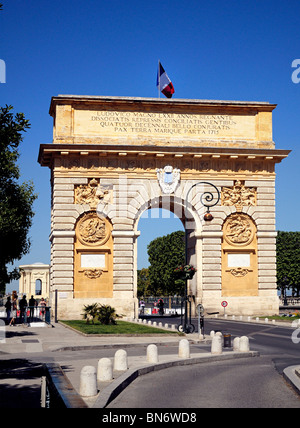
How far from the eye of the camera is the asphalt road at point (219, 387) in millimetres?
14008

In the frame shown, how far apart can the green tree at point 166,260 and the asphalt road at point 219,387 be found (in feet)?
254

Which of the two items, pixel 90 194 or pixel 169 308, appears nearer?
pixel 90 194

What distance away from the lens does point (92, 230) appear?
47.2 m

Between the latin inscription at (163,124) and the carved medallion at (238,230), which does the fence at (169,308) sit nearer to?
the carved medallion at (238,230)

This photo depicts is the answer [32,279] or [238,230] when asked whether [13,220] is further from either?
[32,279]

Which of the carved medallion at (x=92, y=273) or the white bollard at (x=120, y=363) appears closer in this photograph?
the white bollard at (x=120, y=363)

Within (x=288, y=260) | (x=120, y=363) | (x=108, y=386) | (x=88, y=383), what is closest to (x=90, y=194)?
(x=120, y=363)

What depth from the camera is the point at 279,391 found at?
15.8 m

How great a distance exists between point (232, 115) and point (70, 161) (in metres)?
12.4

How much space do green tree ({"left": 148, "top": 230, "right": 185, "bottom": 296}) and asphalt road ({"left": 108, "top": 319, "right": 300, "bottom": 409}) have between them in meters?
77.3

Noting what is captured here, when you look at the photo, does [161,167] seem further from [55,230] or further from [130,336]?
[130,336]

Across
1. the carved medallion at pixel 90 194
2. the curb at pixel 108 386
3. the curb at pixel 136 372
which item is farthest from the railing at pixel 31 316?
the curb at pixel 108 386

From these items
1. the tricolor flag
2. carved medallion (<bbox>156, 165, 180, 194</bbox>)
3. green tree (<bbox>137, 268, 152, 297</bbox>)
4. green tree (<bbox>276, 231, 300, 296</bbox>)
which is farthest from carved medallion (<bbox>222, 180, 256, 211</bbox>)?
green tree (<bbox>137, 268, 152, 297</bbox>)

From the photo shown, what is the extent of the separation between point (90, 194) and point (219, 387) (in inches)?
1269
